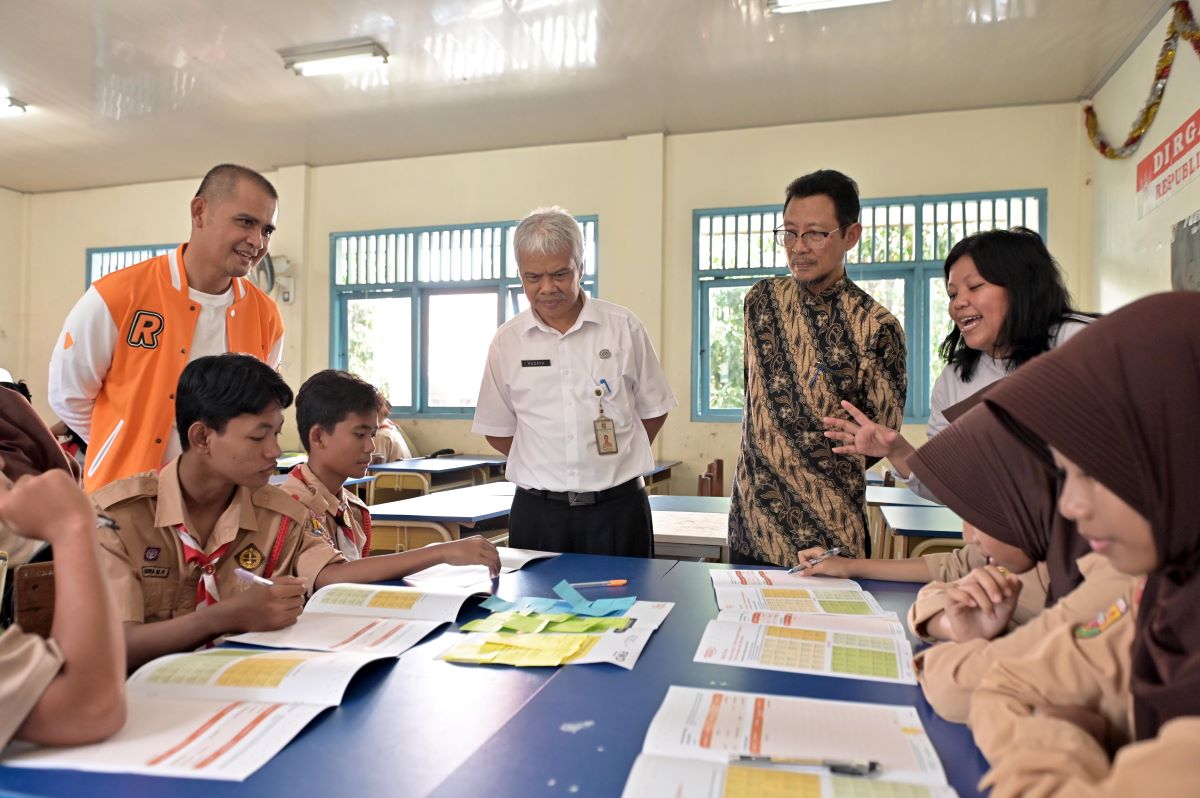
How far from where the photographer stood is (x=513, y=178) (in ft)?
22.4

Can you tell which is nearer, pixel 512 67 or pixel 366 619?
pixel 366 619

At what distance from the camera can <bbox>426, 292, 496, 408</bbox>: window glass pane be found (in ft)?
23.2

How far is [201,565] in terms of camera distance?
1528 millimetres

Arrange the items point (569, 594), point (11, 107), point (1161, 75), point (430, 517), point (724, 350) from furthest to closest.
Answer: point (724, 350) → point (11, 107) → point (1161, 75) → point (430, 517) → point (569, 594)

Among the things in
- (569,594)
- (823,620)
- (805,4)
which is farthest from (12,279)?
(823,620)

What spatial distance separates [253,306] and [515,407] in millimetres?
884

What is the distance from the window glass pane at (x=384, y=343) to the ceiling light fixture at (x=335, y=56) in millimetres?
2438

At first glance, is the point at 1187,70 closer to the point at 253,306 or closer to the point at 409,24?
the point at 409,24

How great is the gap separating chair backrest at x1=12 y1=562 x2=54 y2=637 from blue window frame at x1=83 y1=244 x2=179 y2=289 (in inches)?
305

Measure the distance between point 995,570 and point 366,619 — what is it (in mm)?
1080

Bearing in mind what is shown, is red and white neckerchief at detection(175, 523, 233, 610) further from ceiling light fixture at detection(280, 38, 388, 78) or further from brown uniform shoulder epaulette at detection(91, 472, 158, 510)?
ceiling light fixture at detection(280, 38, 388, 78)

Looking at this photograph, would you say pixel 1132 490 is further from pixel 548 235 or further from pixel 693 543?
pixel 693 543

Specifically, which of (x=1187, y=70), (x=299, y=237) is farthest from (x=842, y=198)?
(x=299, y=237)

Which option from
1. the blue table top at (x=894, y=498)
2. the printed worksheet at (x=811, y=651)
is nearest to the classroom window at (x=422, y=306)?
the blue table top at (x=894, y=498)
